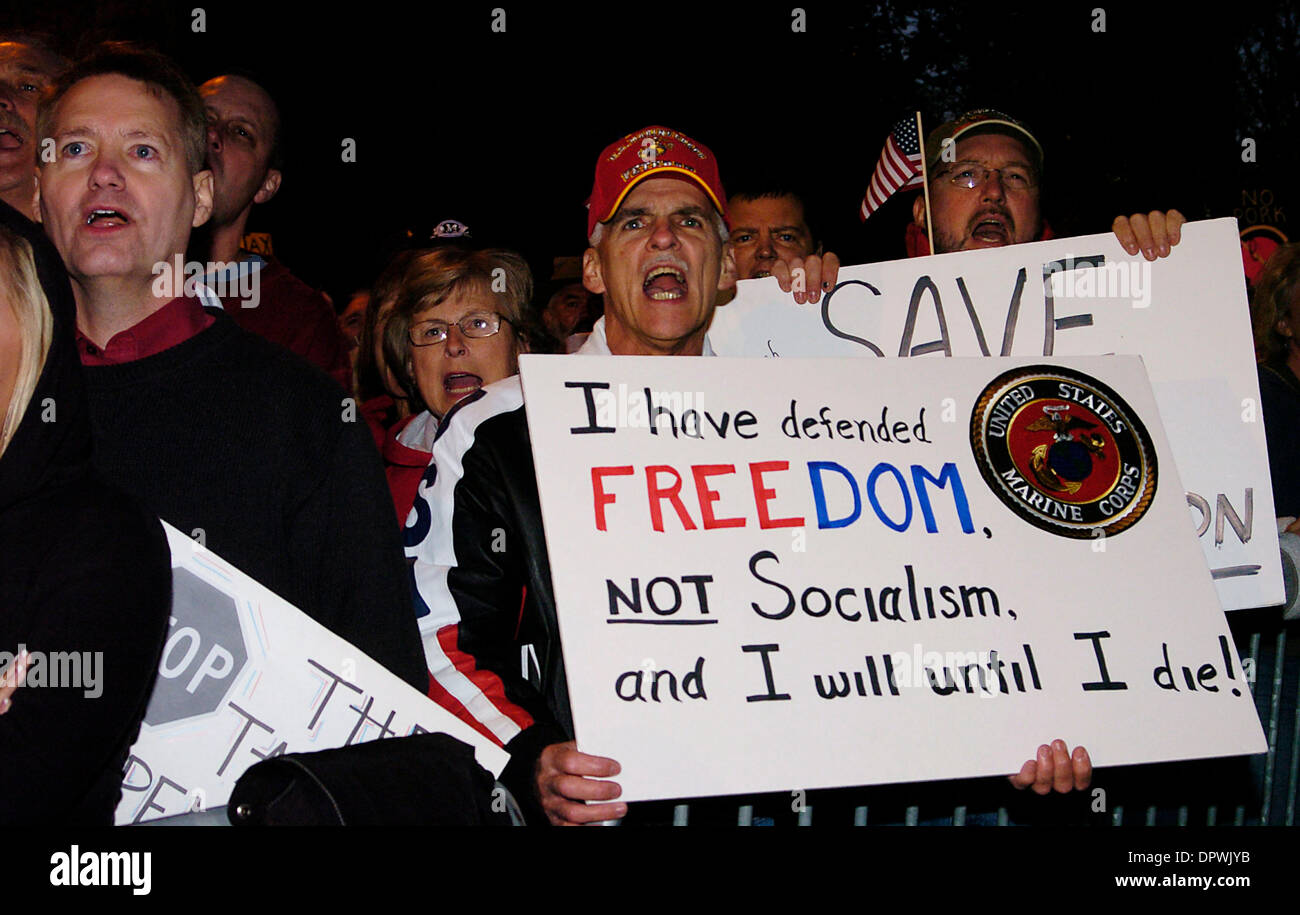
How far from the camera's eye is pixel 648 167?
342 centimetres

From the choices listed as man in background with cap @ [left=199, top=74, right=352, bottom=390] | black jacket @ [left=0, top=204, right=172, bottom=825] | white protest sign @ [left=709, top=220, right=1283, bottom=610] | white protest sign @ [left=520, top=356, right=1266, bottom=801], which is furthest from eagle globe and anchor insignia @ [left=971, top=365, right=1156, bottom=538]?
man in background with cap @ [left=199, top=74, right=352, bottom=390]

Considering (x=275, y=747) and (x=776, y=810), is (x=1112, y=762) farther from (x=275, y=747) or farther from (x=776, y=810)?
(x=275, y=747)

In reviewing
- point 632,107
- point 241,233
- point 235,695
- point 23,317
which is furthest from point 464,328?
point 632,107

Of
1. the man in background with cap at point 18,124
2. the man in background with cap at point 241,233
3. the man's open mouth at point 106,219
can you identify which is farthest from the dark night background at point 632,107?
the man's open mouth at point 106,219

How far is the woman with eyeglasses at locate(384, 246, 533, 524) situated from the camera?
13.0ft

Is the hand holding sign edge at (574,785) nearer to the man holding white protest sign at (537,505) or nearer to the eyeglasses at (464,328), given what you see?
the man holding white protest sign at (537,505)

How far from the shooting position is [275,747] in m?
2.54

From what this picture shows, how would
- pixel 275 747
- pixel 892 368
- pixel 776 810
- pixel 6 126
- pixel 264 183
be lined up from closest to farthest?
pixel 275 747 < pixel 892 368 < pixel 776 810 < pixel 6 126 < pixel 264 183

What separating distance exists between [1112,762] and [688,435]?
1.06 metres

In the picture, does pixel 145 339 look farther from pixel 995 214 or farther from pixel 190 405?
pixel 995 214

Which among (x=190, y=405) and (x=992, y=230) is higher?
(x=992, y=230)

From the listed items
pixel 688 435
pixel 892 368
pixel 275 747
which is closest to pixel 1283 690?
pixel 892 368

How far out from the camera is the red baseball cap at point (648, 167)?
343 centimetres

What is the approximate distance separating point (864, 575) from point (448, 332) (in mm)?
1831
